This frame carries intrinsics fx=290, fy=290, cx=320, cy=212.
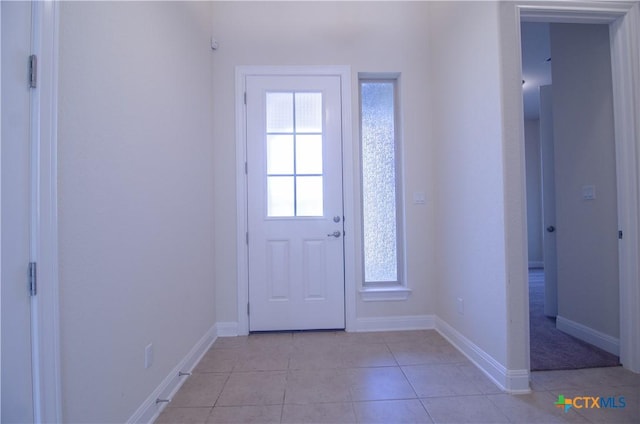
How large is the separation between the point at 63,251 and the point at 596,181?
3.33 m

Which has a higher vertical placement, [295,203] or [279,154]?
[279,154]

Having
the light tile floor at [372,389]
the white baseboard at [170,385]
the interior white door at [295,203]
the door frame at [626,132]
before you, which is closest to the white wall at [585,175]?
the door frame at [626,132]

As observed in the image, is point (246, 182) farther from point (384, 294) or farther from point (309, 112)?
point (384, 294)

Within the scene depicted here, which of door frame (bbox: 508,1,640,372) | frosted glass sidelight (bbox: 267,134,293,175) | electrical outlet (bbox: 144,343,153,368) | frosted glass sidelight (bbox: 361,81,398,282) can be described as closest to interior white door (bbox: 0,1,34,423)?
electrical outlet (bbox: 144,343,153,368)

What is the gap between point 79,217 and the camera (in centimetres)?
112

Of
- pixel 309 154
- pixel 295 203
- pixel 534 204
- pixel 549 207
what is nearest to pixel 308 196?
pixel 295 203

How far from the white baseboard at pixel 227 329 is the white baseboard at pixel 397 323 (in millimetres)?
1105

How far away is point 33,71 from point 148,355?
4.48ft

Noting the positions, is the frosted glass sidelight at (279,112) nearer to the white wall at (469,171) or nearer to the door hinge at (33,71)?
the white wall at (469,171)

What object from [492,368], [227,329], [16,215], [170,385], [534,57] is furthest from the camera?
[534,57]

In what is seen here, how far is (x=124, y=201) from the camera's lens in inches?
54.0

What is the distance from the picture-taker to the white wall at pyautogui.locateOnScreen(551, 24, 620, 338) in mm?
2158

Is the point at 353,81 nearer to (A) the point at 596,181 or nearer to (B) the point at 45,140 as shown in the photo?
(A) the point at 596,181

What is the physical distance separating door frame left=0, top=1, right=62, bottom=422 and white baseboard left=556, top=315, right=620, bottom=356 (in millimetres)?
3251
